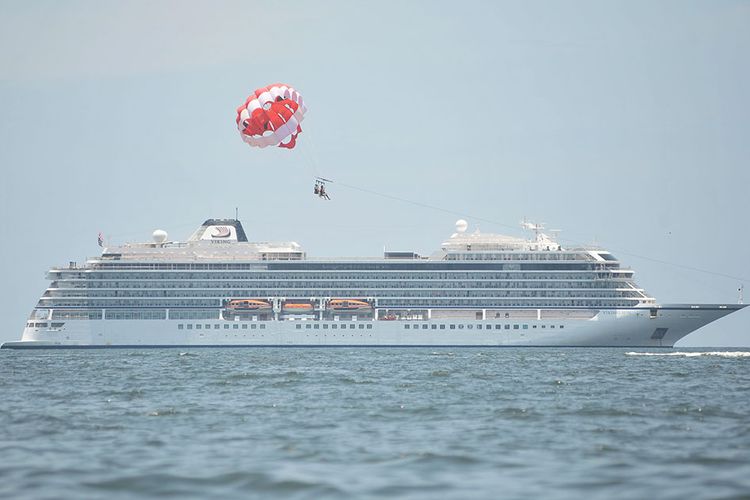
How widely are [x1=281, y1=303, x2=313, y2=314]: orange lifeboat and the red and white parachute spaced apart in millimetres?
33391

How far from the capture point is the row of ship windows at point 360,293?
331 feet

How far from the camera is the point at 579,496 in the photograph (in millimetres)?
21531

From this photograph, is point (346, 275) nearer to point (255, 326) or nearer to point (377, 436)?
point (255, 326)

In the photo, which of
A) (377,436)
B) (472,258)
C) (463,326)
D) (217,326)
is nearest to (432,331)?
(463,326)

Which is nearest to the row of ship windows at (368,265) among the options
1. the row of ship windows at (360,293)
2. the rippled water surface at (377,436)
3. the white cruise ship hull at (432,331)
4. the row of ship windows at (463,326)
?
the row of ship windows at (360,293)

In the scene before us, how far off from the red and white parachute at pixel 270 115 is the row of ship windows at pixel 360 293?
1339 inches

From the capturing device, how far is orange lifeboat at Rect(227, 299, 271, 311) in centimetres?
10312

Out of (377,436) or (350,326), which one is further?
(350,326)

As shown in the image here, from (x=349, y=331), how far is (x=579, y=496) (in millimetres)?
79470

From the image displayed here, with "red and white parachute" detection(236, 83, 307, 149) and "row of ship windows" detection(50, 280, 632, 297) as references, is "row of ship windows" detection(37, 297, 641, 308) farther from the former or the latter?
"red and white parachute" detection(236, 83, 307, 149)

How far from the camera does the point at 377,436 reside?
29.5 metres

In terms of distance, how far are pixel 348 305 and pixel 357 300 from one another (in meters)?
1.10

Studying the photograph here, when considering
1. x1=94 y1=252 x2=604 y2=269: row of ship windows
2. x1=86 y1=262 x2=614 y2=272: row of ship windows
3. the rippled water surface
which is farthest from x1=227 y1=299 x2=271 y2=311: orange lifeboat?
the rippled water surface

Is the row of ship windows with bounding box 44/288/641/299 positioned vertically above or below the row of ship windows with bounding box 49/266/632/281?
below
